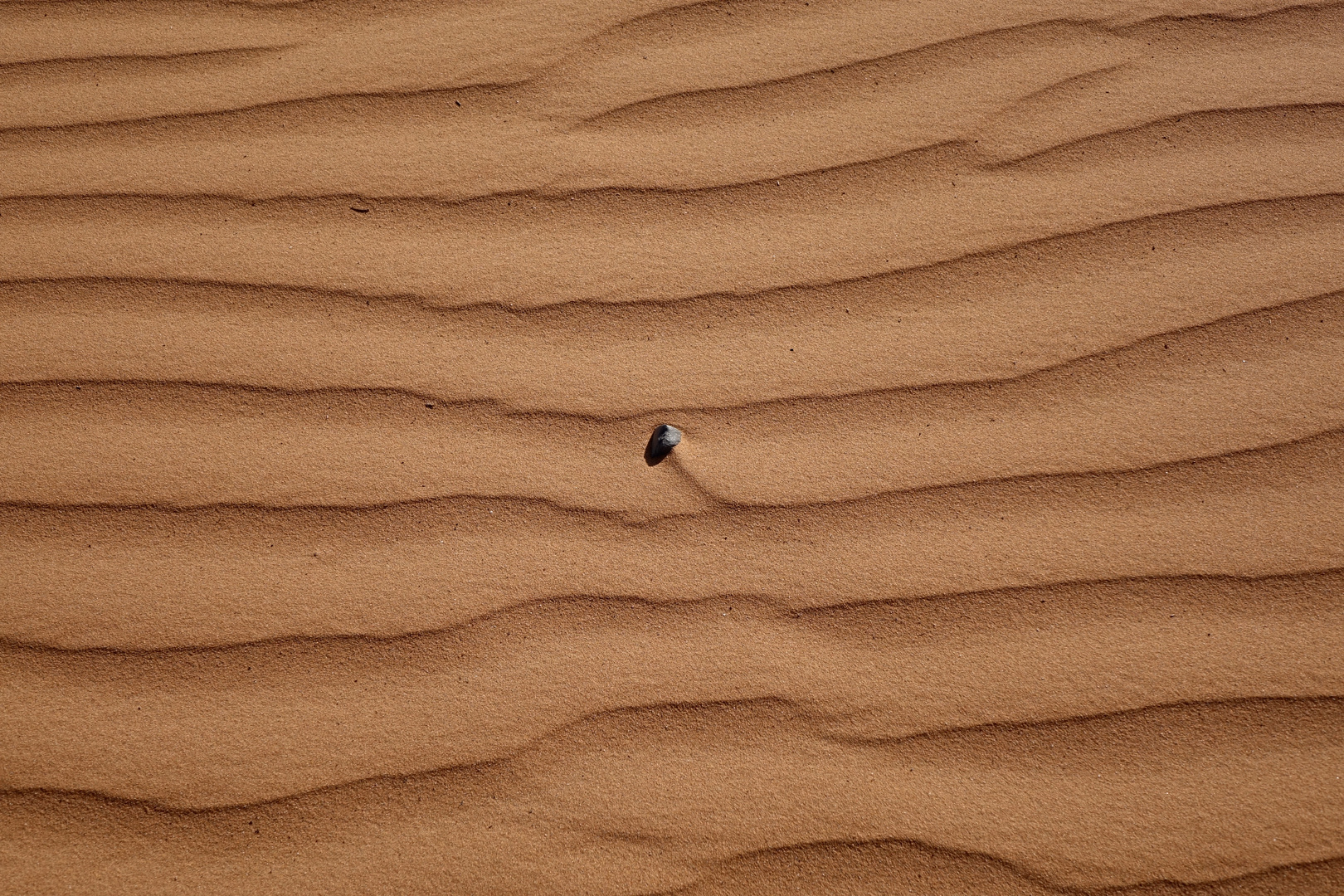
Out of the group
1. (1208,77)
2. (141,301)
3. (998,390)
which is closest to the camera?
(998,390)

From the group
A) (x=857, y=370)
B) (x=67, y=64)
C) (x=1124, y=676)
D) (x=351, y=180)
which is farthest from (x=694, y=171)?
(x=67, y=64)

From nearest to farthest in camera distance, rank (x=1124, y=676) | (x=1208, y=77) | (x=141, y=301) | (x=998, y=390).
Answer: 1. (x=1124, y=676)
2. (x=998, y=390)
3. (x=141, y=301)
4. (x=1208, y=77)

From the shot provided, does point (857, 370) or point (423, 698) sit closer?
point (423, 698)

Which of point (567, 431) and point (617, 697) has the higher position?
point (567, 431)

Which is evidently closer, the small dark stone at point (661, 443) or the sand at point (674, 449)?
the sand at point (674, 449)

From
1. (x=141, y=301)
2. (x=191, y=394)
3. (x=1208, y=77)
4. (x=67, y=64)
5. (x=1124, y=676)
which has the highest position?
(x=67, y=64)

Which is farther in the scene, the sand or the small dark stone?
the small dark stone

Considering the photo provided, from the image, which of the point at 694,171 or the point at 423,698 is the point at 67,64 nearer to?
the point at 694,171
